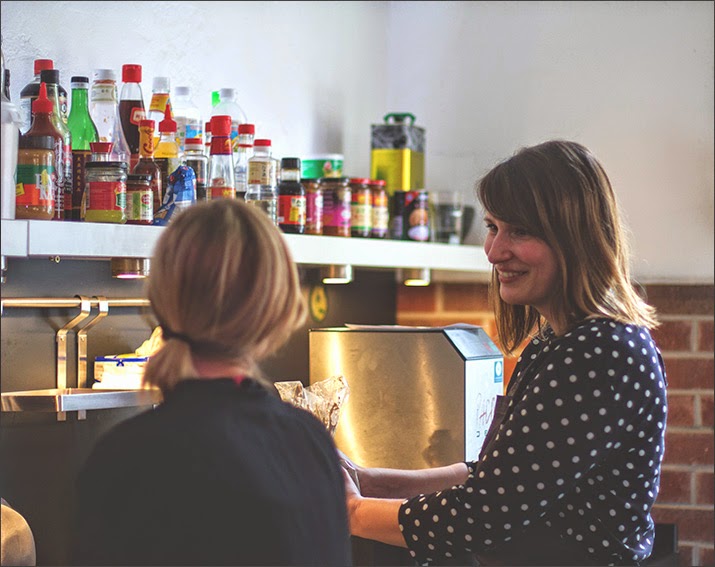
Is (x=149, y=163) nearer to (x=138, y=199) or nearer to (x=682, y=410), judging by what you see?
(x=138, y=199)

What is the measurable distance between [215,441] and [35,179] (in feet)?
1.85

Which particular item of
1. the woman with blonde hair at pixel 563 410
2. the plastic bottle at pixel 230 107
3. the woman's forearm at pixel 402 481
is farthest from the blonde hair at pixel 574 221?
the plastic bottle at pixel 230 107

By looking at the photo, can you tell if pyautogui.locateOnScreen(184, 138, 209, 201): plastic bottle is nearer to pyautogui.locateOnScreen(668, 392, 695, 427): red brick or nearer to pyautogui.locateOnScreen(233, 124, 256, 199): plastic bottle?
pyautogui.locateOnScreen(233, 124, 256, 199): plastic bottle

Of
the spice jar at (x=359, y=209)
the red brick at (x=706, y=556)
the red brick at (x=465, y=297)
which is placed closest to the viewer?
the spice jar at (x=359, y=209)

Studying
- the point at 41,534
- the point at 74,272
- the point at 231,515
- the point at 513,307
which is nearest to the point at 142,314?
the point at 74,272

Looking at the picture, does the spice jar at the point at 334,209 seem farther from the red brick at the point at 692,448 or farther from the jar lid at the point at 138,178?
the red brick at the point at 692,448

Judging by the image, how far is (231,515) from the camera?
90cm

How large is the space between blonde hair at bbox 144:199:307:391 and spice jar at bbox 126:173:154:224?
505mm

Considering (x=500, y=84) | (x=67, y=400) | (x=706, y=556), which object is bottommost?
(x=706, y=556)

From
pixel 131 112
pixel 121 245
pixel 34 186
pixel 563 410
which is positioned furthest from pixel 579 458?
pixel 131 112

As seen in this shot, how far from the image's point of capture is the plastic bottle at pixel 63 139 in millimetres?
1402

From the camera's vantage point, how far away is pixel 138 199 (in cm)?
146

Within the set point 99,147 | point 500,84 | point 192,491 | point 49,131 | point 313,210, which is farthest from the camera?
point 500,84

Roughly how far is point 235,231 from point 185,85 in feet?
3.49
